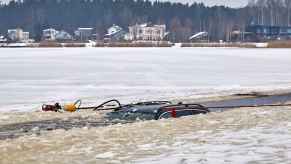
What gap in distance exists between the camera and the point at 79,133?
13.7m

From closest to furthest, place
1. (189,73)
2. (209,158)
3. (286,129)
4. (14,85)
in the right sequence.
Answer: (209,158), (286,129), (14,85), (189,73)

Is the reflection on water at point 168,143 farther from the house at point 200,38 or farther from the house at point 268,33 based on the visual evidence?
the house at point 200,38

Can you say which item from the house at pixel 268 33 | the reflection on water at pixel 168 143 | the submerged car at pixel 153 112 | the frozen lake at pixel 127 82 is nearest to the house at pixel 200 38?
the house at pixel 268 33

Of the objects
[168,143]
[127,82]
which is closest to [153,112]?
[168,143]

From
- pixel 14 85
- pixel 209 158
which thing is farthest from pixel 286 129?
pixel 14 85

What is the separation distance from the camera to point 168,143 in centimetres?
1188

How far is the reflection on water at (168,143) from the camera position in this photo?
1041 centimetres

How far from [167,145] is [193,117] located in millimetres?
3991

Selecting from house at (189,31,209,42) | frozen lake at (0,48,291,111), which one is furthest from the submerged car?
house at (189,31,209,42)

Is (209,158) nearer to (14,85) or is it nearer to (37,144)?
(37,144)

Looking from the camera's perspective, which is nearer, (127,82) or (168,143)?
(168,143)

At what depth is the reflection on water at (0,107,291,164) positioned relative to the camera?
10406 mm

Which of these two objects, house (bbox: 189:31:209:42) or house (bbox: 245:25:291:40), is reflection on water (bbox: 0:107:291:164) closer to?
house (bbox: 245:25:291:40)

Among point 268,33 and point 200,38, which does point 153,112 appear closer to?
point 268,33
